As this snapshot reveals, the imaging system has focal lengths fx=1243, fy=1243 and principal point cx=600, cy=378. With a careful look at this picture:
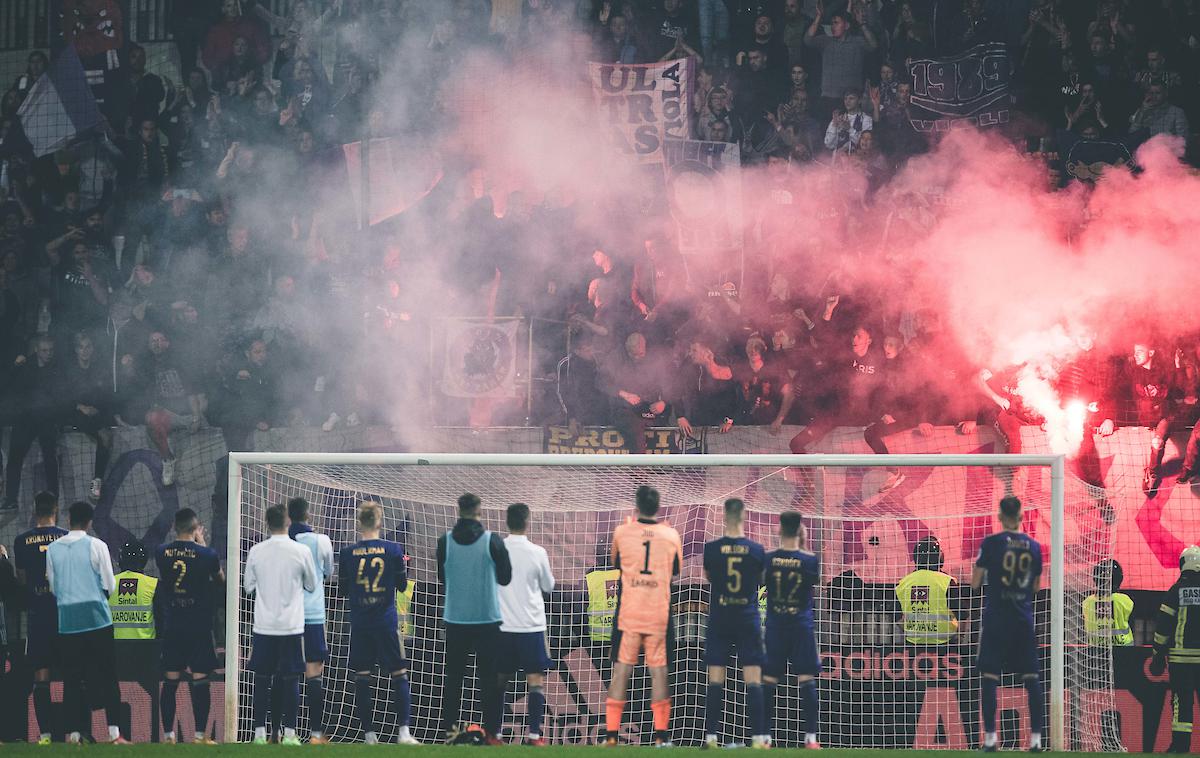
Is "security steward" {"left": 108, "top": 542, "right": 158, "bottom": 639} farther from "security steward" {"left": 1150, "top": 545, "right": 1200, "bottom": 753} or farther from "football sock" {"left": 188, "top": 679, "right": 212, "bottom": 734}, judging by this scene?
"security steward" {"left": 1150, "top": 545, "right": 1200, "bottom": 753}

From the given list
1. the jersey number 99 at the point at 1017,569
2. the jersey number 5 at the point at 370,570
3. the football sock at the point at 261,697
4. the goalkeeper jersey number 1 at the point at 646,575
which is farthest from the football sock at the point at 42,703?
the jersey number 99 at the point at 1017,569

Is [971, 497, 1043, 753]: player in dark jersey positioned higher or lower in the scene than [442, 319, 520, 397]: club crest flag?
lower

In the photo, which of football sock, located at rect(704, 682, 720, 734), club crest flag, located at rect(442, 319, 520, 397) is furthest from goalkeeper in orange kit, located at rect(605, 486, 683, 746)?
club crest flag, located at rect(442, 319, 520, 397)

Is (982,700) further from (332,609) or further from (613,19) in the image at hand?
(613,19)

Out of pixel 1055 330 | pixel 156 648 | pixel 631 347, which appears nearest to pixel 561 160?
pixel 631 347

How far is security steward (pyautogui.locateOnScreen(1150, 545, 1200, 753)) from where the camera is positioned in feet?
26.6

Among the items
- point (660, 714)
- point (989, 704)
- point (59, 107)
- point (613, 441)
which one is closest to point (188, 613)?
point (660, 714)

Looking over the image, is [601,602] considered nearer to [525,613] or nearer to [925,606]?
[525,613]

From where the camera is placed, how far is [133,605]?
9336 mm

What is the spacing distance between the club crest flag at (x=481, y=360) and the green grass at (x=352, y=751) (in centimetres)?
562

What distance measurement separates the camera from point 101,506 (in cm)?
1212

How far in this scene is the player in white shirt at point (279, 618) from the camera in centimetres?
720

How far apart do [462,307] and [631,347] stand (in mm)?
1980

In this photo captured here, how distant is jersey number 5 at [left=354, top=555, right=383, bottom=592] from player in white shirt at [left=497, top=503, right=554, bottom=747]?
74 centimetres
